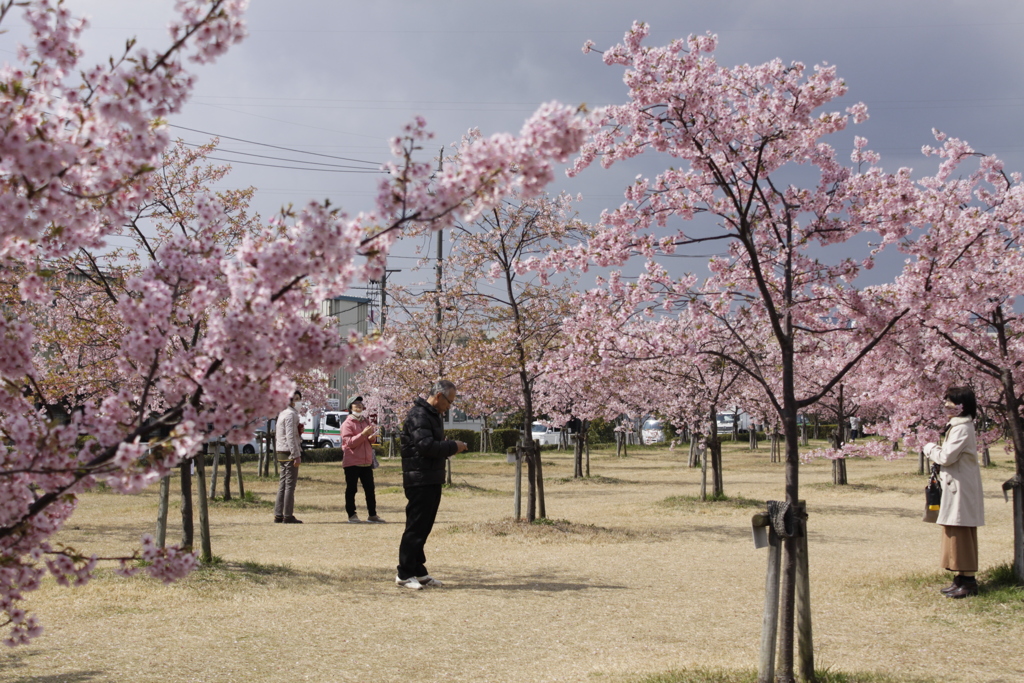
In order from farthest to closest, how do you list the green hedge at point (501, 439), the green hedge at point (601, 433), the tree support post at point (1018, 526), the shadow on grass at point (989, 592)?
1. the green hedge at point (601, 433)
2. the green hedge at point (501, 439)
3. the tree support post at point (1018, 526)
4. the shadow on grass at point (989, 592)

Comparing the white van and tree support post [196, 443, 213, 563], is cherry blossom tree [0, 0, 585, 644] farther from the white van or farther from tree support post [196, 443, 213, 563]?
the white van

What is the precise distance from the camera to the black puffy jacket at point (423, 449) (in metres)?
7.57

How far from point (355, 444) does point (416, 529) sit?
527 cm

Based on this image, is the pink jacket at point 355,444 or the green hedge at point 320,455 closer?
the pink jacket at point 355,444

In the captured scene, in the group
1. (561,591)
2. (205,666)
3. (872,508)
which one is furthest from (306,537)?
(872,508)

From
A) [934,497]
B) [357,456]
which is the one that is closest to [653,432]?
[357,456]

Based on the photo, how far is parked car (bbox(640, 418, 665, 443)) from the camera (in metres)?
52.9

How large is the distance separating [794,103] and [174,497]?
15.8 meters

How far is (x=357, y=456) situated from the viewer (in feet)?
41.7

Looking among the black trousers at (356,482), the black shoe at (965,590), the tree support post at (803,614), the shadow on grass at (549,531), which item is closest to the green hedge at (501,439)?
the black trousers at (356,482)

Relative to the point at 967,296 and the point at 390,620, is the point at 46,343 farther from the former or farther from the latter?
the point at 967,296

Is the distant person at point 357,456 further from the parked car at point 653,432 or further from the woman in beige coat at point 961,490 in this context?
the parked car at point 653,432

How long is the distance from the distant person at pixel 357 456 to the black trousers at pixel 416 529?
5103 mm

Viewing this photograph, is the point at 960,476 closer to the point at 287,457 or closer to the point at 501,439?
the point at 287,457
